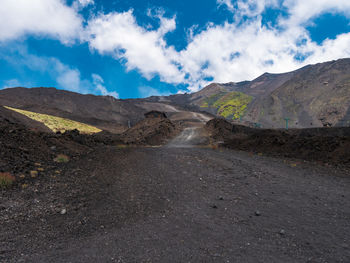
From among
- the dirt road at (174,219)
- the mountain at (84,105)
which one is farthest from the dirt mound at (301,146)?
the mountain at (84,105)

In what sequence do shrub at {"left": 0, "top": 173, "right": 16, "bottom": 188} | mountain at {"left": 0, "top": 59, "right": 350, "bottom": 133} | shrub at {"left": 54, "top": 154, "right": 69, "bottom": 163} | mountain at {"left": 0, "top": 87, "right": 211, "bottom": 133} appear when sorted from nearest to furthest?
1. shrub at {"left": 0, "top": 173, "right": 16, "bottom": 188}
2. shrub at {"left": 54, "top": 154, "right": 69, "bottom": 163}
3. mountain at {"left": 0, "top": 59, "right": 350, "bottom": 133}
4. mountain at {"left": 0, "top": 87, "right": 211, "bottom": 133}

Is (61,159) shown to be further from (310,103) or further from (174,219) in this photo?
(310,103)

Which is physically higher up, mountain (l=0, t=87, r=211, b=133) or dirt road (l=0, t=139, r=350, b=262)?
mountain (l=0, t=87, r=211, b=133)

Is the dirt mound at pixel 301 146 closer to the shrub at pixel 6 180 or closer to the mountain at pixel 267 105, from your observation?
the shrub at pixel 6 180

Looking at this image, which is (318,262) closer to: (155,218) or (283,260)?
(283,260)

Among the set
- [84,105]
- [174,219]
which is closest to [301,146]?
[174,219]

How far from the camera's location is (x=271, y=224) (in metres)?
3.82

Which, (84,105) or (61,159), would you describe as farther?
(84,105)

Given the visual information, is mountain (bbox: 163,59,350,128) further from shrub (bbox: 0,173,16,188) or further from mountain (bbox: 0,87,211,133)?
shrub (bbox: 0,173,16,188)

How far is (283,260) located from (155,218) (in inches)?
94.6

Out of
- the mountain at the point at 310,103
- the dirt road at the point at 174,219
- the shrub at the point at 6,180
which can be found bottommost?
the dirt road at the point at 174,219

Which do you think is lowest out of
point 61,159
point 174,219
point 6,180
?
point 174,219

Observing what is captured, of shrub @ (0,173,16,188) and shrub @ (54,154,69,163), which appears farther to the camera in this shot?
shrub @ (54,154,69,163)

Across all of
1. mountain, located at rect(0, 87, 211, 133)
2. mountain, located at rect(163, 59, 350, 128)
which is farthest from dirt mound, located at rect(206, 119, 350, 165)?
mountain, located at rect(0, 87, 211, 133)
